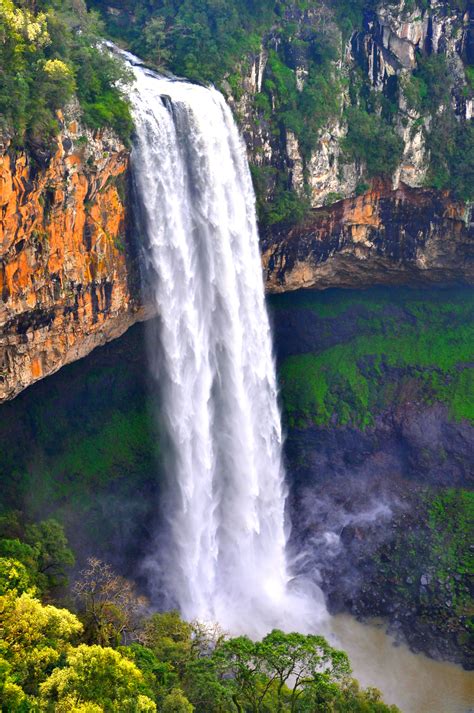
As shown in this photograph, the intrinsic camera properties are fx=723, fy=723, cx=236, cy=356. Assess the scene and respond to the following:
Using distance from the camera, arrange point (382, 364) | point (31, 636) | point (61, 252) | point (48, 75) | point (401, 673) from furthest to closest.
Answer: point (382, 364) < point (401, 673) < point (61, 252) < point (48, 75) < point (31, 636)

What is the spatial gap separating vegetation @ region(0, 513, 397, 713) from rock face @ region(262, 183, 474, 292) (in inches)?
630

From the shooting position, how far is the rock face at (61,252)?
64.0 ft

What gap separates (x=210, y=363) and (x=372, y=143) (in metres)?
12.4

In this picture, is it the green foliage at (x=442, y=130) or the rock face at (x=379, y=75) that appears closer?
the rock face at (x=379, y=75)

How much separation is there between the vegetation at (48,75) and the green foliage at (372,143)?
459 inches

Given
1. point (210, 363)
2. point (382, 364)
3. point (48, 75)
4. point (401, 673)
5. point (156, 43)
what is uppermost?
point (156, 43)

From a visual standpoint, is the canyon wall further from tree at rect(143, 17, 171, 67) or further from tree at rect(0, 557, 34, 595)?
tree at rect(0, 557, 34, 595)

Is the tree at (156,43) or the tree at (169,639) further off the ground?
the tree at (156,43)

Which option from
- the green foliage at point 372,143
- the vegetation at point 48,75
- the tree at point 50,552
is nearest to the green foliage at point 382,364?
the green foliage at point 372,143

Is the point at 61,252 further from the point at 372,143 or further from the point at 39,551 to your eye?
the point at 372,143

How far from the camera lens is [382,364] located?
1347 inches

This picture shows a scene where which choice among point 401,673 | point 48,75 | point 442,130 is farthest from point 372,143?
point 401,673

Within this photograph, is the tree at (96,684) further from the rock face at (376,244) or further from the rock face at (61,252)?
the rock face at (376,244)

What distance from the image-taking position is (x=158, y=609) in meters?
24.6
